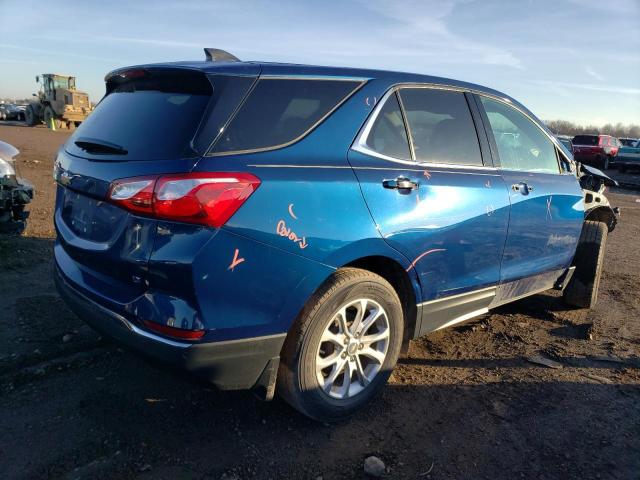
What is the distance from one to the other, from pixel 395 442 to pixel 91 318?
168 cm

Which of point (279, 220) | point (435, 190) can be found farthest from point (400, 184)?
point (279, 220)

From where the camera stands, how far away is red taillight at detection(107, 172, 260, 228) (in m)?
2.10

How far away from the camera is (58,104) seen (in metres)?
29.8

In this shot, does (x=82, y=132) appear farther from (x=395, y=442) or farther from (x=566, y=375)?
(x=566, y=375)

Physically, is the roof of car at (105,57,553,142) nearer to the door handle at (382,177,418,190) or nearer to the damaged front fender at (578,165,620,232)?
the door handle at (382,177,418,190)

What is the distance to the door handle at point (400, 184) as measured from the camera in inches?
107

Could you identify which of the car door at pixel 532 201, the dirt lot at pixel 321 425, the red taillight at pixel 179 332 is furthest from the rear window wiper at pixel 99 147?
the car door at pixel 532 201

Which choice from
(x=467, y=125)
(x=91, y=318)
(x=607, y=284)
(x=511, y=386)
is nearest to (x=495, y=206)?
(x=467, y=125)

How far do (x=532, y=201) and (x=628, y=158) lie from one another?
24883mm

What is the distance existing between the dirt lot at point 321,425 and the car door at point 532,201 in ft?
2.10

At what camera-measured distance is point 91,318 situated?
8.11 feet

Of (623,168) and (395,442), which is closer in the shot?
(395,442)

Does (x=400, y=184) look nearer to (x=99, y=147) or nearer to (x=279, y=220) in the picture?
(x=279, y=220)

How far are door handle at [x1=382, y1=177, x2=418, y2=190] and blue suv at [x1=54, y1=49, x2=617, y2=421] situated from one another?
14mm
